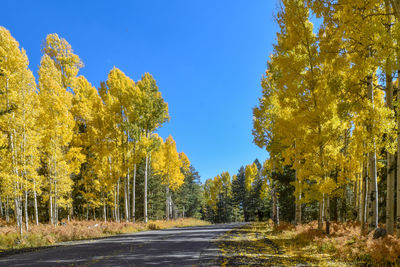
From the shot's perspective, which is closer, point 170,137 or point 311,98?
point 311,98

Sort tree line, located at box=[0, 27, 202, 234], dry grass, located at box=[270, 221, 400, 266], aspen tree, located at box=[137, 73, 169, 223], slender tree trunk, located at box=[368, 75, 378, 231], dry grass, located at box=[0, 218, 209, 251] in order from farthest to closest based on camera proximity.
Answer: aspen tree, located at box=[137, 73, 169, 223] → tree line, located at box=[0, 27, 202, 234] → dry grass, located at box=[0, 218, 209, 251] → slender tree trunk, located at box=[368, 75, 378, 231] → dry grass, located at box=[270, 221, 400, 266]

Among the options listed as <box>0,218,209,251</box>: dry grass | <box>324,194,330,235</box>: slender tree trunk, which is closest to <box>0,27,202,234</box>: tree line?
<box>0,218,209,251</box>: dry grass

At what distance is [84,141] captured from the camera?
933 inches

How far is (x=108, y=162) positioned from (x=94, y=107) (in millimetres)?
6011

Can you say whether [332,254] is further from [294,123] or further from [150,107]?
[150,107]

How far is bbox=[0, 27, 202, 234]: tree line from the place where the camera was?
13516 mm

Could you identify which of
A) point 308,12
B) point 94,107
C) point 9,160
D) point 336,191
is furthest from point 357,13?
point 94,107

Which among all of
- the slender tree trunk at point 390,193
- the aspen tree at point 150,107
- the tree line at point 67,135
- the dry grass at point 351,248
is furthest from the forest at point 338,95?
the tree line at point 67,135

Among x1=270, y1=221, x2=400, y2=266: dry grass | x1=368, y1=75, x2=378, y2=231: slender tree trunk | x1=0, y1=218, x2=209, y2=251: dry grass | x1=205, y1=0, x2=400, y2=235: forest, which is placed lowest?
x1=0, y1=218, x2=209, y2=251: dry grass

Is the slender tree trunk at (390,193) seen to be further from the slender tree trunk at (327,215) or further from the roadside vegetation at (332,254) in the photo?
the slender tree trunk at (327,215)

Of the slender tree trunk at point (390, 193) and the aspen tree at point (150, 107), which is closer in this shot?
the slender tree trunk at point (390, 193)

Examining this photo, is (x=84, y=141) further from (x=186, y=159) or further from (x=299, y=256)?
Result: (x=186, y=159)

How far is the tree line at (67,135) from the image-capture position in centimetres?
1352

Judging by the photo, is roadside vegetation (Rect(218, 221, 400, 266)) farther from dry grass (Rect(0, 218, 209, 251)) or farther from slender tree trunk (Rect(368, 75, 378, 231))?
dry grass (Rect(0, 218, 209, 251))
